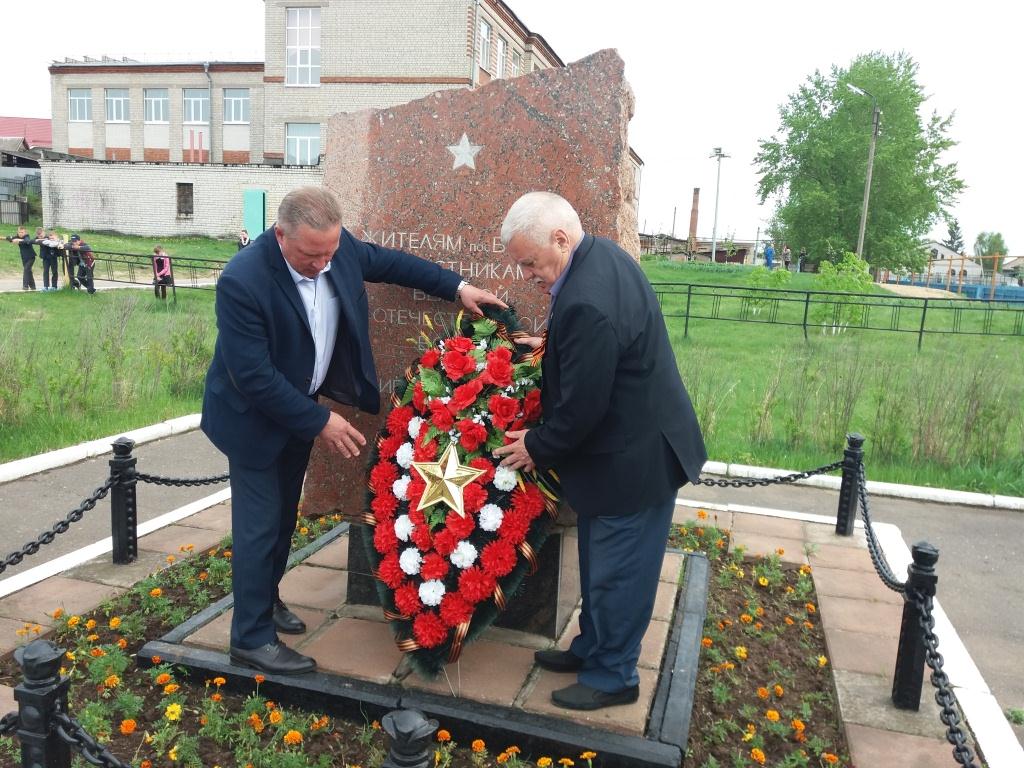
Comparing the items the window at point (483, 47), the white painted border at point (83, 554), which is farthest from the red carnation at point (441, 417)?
the window at point (483, 47)

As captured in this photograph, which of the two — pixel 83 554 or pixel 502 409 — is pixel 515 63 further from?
pixel 502 409

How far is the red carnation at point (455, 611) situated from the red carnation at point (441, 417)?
2.18 feet

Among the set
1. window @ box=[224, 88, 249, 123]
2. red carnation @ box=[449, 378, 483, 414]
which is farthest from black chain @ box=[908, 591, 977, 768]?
window @ box=[224, 88, 249, 123]

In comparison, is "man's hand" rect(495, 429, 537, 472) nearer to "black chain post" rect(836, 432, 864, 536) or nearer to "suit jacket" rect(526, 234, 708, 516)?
"suit jacket" rect(526, 234, 708, 516)

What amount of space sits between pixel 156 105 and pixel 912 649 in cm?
4493

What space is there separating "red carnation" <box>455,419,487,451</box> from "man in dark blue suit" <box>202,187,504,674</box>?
40 centimetres

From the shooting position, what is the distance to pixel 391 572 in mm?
3363

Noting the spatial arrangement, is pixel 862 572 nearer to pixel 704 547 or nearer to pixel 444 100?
pixel 704 547

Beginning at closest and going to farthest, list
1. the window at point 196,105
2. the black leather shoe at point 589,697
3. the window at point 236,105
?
the black leather shoe at point 589,697 → the window at point 236,105 → the window at point 196,105

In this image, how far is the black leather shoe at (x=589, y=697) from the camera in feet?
10.4

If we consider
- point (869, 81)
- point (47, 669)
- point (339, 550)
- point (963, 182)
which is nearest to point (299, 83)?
point (869, 81)

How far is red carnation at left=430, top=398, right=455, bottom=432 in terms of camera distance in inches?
134

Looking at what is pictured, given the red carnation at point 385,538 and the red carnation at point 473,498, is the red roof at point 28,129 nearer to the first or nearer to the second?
the red carnation at point 385,538

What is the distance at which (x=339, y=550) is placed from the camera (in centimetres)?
482
